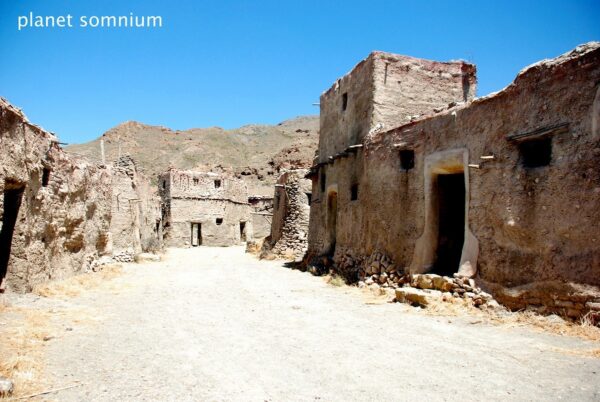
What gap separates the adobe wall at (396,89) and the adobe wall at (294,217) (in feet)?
20.7

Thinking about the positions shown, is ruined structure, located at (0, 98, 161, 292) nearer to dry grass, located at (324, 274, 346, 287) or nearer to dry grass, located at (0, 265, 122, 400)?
dry grass, located at (0, 265, 122, 400)

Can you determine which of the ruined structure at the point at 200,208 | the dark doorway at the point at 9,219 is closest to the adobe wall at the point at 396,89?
the dark doorway at the point at 9,219

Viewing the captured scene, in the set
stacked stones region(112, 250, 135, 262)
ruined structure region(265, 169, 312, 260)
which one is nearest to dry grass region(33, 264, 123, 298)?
stacked stones region(112, 250, 135, 262)

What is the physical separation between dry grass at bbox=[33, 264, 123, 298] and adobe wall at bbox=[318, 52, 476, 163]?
27.4ft

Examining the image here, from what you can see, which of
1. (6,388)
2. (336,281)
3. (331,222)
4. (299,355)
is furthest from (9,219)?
(331,222)

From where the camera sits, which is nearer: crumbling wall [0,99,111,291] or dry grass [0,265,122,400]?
dry grass [0,265,122,400]

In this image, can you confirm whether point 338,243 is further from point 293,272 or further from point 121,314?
point 121,314

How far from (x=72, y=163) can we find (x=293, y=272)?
781cm

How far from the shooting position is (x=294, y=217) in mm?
20203

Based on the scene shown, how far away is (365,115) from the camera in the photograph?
42.4 ft

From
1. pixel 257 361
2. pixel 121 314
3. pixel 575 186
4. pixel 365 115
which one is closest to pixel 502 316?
pixel 575 186

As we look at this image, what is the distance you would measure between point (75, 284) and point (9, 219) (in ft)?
8.60

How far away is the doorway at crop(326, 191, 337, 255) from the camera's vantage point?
15.4m

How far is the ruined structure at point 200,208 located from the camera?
29.6m
